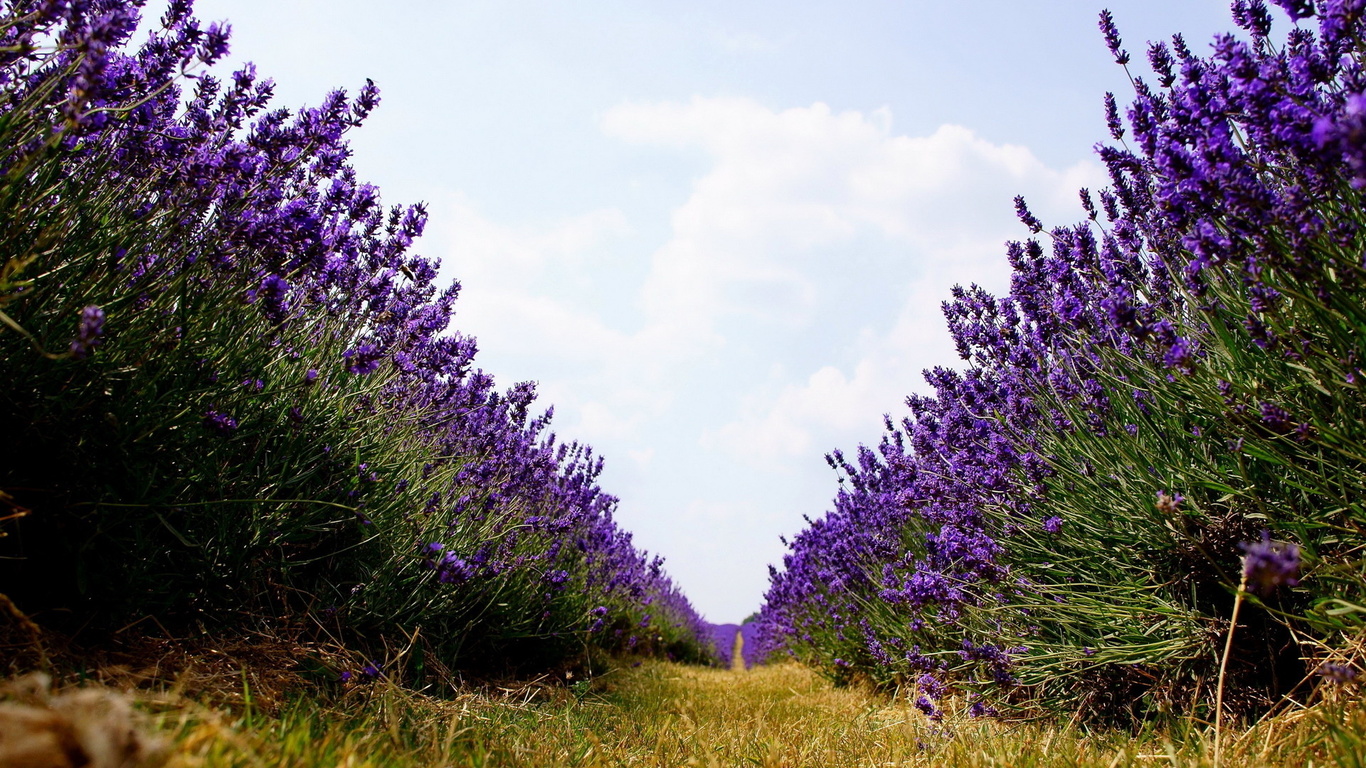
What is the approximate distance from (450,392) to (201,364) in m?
1.47

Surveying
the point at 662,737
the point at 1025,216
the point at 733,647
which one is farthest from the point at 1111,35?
the point at 733,647

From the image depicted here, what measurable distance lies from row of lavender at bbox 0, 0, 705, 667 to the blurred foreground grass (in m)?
0.50

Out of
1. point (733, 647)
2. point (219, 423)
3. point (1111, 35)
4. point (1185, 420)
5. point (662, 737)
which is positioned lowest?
point (733, 647)

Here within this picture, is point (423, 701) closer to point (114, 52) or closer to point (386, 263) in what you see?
point (386, 263)

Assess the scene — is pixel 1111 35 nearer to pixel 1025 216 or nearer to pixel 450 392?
pixel 1025 216

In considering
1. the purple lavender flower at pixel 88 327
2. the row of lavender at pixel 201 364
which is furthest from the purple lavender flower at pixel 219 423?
the purple lavender flower at pixel 88 327

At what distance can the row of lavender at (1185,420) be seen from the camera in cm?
161

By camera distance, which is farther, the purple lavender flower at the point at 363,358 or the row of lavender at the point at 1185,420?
the purple lavender flower at the point at 363,358

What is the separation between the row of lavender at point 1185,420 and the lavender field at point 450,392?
0.05ft

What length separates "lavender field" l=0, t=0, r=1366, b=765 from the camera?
5.41 feet

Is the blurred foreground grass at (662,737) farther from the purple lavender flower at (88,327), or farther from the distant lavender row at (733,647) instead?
the distant lavender row at (733,647)

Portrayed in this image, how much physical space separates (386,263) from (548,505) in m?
2.18

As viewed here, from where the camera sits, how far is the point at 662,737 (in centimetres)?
233

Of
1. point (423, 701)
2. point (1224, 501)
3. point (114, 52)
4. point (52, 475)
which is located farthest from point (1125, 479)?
point (114, 52)
